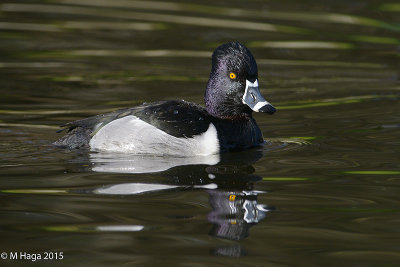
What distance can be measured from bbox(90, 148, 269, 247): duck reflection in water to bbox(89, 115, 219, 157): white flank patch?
13 cm

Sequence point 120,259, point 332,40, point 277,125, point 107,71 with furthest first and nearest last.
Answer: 1. point 332,40
2. point 107,71
3. point 277,125
4. point 120,259

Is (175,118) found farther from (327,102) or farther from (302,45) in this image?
(302,45)

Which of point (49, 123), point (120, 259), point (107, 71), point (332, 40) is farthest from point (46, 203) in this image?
point (332, 40)

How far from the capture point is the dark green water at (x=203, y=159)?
5594 millimetres

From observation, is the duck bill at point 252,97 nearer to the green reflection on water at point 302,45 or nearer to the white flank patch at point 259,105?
the white flank patch at point 259,105

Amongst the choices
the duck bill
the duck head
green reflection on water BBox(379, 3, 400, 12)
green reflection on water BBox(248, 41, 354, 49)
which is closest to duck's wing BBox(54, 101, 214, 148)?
the duck head

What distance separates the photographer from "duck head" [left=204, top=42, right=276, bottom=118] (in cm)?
861

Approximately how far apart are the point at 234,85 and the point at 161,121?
938mm

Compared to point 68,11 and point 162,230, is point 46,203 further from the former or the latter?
point 68,11

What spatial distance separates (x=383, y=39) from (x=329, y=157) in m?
7.72

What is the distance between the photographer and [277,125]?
10055mm

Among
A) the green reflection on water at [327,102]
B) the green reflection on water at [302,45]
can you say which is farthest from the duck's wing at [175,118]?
the green reflection on water at [302,45]

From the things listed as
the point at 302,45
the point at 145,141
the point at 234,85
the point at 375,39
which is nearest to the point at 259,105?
the point at 234,85

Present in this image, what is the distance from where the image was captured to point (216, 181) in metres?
7.23
